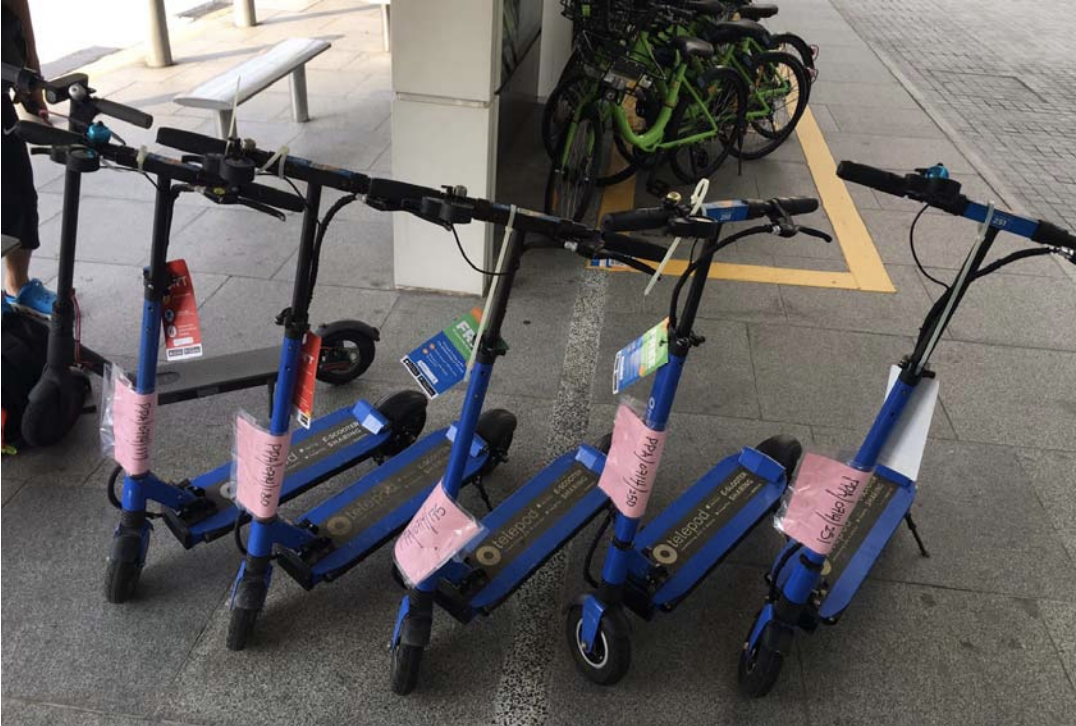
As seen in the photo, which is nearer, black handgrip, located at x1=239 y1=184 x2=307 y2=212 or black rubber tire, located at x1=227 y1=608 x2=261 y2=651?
black handgrip, located at x1=239 y1=184 x2=307 y2=212

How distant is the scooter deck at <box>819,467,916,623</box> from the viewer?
99.4 inches

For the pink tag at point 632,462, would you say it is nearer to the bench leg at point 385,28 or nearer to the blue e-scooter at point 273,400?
the blue e-scooter at point 273,400

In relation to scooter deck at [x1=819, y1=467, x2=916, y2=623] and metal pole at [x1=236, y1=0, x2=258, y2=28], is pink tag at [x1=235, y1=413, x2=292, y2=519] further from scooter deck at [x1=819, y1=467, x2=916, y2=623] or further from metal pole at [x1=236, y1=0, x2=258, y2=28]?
metal pole at [x1=236, y1=0, x2=258, y2=28]

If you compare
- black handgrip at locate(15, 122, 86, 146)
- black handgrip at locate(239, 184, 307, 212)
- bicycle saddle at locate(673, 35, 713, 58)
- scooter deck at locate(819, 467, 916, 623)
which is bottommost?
scooter deck at locate(819, 467, 916, 623)

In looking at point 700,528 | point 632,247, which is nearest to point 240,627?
point 700,528

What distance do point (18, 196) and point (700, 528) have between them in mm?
3058


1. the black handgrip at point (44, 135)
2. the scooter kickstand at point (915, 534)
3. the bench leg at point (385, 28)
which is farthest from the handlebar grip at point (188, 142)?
the bench leg at point (385, 28)

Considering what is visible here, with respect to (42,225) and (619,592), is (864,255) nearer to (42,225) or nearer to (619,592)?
(619,592)

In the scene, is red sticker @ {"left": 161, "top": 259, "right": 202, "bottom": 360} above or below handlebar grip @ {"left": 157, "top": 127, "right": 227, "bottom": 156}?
below

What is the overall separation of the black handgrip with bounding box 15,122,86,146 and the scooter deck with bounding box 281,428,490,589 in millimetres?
1231

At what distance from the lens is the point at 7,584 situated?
8.38ft

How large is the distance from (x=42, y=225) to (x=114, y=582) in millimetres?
3053

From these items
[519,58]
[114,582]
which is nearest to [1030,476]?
[114,582]

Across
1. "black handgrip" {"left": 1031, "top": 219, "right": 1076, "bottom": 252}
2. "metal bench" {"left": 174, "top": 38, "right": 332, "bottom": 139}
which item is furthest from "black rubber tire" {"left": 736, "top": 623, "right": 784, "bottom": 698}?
"metal bench" {"left": 174, "top": 38, "right": 332, "bottom": 139}
